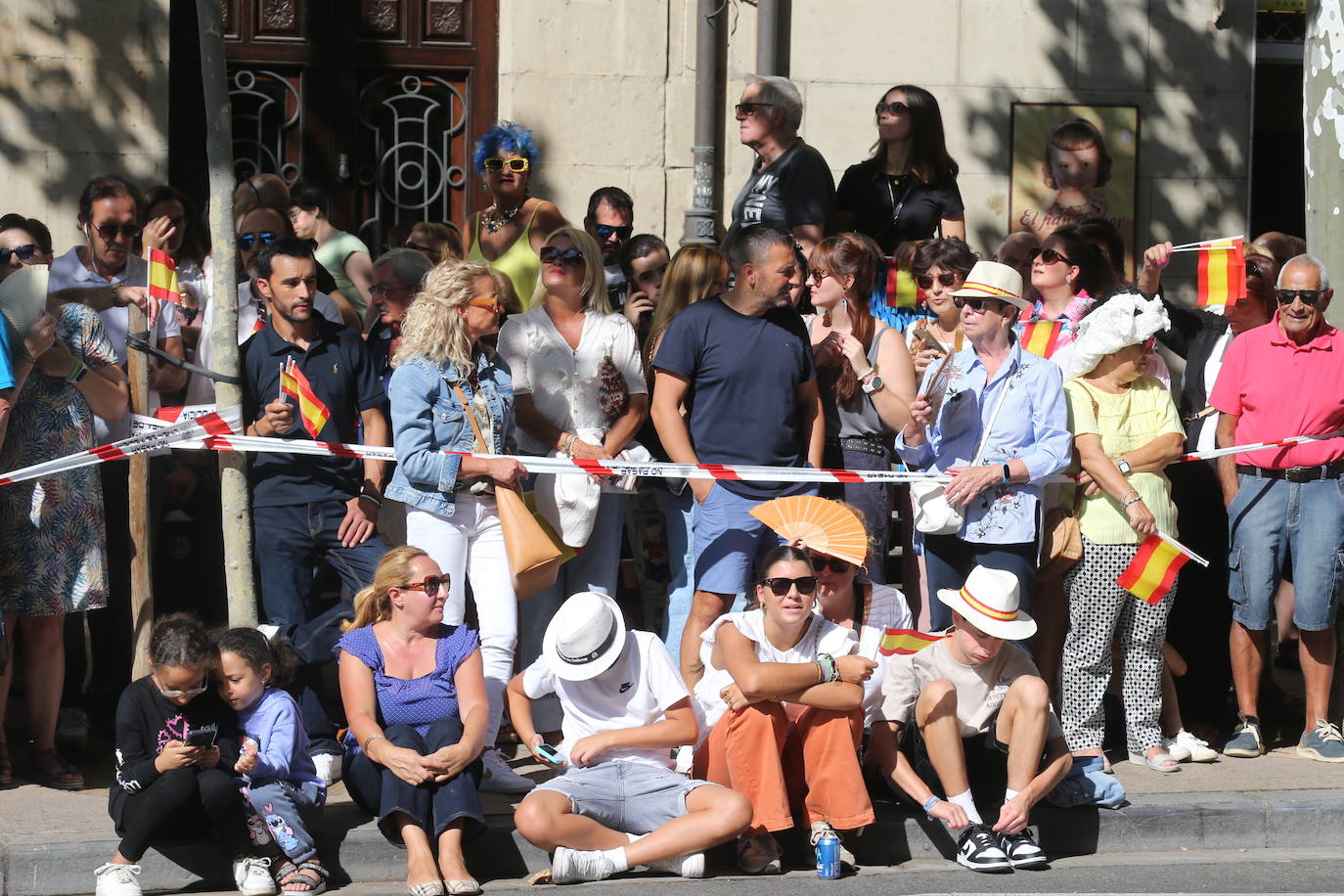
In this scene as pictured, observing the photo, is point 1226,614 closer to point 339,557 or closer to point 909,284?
point 909,284

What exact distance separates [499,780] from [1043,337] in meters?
3.13

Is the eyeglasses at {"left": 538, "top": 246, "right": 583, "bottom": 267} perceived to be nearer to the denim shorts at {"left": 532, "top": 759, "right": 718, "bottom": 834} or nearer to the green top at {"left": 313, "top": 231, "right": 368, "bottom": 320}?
the green top at {"left": 313, "top": 231, "right": 368, "bottom": 320}

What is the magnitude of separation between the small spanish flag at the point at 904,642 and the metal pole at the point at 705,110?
4.30m

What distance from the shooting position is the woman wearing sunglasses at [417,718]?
21.2 feet

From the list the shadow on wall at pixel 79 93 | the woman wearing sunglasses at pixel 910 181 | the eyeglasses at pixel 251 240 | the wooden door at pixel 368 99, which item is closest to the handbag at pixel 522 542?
the eyeglasses at pixel 251 240

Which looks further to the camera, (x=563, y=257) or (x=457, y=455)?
(x=563, y=257)

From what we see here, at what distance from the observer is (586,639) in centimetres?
670

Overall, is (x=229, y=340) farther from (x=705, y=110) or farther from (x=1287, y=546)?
(x=705, y=110)

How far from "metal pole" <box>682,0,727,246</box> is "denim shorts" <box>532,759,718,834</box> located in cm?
486

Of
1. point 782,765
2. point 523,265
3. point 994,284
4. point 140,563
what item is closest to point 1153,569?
point 994,284

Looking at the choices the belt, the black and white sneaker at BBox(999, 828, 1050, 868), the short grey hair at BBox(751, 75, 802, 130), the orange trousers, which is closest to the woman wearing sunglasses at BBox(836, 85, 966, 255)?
the short grey hair at BBox(751, 75, 802, 130)

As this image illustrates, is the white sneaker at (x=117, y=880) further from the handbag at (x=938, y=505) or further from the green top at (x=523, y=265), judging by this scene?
the green top at (x=523, y=265)

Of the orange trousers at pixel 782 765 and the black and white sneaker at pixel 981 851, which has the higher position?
the orange trousers at pixel 782 765

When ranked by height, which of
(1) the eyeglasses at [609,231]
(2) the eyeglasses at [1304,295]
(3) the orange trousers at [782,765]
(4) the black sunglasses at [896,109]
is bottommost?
(3) the orange trousers at [782,765]
